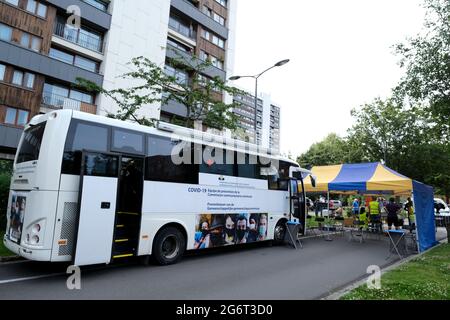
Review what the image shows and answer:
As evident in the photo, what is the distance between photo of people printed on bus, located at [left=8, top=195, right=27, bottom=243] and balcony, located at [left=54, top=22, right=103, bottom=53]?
19871 mm

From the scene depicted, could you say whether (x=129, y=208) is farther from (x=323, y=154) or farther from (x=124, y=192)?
(x=323, y=154)

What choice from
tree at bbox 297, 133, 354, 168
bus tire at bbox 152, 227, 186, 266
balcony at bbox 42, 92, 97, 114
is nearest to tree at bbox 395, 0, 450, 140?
bus tire at bbox 152, 227, 186, 266

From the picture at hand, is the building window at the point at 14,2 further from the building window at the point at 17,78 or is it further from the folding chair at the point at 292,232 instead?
the folding chair at the point at 292,232

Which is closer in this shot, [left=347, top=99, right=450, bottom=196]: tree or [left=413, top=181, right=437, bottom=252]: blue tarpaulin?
[left=413, top=181, right=437, bottom=252]: blue tarpaulin

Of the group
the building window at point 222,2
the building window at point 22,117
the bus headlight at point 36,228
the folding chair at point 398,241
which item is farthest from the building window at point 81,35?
the folding chair at point 398,241

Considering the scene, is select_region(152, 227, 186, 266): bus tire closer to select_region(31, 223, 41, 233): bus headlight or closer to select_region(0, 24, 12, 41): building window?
select_region(31, 223, 41, 233): bus headlight

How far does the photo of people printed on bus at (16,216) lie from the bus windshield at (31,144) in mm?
886

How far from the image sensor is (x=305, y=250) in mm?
11031

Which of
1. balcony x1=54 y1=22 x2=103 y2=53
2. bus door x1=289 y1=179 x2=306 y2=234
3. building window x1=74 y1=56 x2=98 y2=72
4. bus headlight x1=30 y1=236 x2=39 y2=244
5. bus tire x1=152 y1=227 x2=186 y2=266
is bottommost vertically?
bus tire x1=152 y1=227 x2=186 y2=266

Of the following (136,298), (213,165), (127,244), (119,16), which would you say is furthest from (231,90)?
(119,16)

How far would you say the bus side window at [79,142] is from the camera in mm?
6344

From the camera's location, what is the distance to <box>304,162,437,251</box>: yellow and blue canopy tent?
11.9 m
